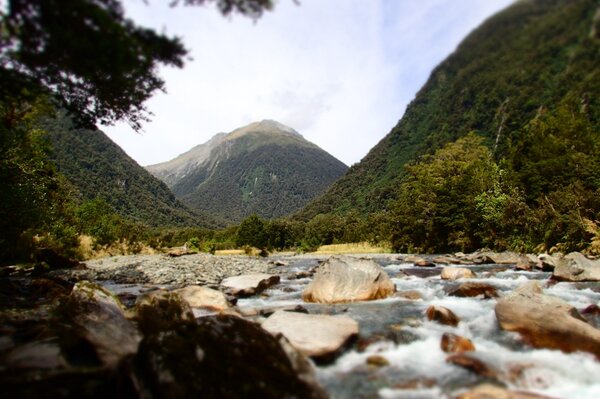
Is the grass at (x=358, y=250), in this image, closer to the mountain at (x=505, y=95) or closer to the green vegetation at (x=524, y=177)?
the green vegetation at (x=524, y=177)

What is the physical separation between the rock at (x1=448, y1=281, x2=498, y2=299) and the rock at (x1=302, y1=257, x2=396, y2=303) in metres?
2.73

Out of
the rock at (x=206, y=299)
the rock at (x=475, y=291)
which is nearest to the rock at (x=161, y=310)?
the rock at (x=206, y=299)

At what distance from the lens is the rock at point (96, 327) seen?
21.3 feet

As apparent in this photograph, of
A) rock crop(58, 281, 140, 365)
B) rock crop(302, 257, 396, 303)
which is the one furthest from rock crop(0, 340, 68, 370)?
rock crop(302, 257, 396, 303)

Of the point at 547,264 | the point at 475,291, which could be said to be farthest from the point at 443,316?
the point at 547,264

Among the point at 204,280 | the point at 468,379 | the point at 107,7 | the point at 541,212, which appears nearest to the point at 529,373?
the point at 468,379

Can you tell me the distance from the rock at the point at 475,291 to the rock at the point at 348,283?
273 centimetres

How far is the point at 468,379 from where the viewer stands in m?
6.77

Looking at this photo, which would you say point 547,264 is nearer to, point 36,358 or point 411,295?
point 411,295

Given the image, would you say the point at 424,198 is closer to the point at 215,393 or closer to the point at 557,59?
the point at 215,393

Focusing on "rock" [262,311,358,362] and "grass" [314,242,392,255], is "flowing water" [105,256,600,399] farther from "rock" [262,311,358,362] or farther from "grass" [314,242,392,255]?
"grass" [314,242,392,255]

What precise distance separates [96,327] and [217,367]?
362 centimetres

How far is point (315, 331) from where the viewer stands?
8594mm

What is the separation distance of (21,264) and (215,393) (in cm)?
2944
